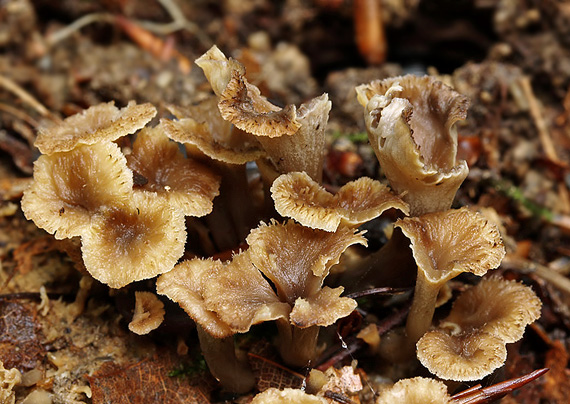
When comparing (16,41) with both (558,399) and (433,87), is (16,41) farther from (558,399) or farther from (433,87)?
(558,399)


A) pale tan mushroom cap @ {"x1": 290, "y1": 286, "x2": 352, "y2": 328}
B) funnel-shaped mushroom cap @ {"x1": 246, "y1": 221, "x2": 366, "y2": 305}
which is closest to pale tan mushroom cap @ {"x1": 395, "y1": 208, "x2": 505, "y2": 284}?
funnel-shaped mushroom cap @ {"x1": 246, "y1": 221, "x2": 366, "y2": 305}

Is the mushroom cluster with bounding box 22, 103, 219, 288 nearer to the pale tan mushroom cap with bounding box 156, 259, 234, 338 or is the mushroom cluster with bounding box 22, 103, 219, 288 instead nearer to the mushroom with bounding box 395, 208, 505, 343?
the pale tan mushroom cap with bounding box 156, 259, 234, 338

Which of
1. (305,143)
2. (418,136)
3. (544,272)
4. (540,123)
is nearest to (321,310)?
(305,143)

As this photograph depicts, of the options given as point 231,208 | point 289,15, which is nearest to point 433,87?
point 231,208

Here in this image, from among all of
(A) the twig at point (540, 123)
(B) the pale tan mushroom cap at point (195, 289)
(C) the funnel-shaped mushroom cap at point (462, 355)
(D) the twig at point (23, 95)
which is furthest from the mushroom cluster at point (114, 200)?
(A) the twig at point (540, 123)

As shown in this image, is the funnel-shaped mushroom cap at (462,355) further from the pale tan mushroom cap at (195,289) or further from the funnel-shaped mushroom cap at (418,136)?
the pale tan mushroom cap at (195,289)

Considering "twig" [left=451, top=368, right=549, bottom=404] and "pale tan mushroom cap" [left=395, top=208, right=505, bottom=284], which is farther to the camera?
"twig" [left=451, top=368, right=549, bottom=404]
